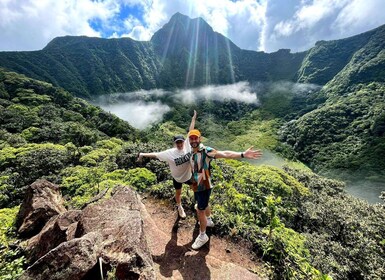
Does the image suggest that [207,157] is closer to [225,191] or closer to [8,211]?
[225,191]

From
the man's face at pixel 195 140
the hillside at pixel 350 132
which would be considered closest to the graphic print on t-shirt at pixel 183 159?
the man's face at pixel 195 140

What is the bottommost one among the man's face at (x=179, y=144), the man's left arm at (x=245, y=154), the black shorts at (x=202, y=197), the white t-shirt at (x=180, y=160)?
the black shorts at (x=202, y=197)

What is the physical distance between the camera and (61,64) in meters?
188

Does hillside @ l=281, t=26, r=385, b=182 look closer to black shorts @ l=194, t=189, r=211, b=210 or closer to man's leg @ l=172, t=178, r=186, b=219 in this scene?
man's leg @ l=172, t=178, r=186, b=219

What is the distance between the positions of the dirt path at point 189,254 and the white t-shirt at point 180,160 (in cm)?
175

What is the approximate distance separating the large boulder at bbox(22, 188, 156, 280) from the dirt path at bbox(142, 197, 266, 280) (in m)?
0.97

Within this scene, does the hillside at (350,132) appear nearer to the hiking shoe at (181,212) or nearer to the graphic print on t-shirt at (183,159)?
the hiking shoe at (181,212)

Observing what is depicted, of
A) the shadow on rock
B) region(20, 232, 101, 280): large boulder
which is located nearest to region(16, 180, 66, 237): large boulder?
region(20, 232, 101, 280): large boulder

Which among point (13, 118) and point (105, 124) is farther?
point (105, 124)

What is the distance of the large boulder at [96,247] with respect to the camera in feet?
14.1

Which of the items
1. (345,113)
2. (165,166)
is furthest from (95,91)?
(165,166)

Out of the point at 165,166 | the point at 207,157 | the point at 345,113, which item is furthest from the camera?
the point at 345,113

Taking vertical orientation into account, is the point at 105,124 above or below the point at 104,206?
below

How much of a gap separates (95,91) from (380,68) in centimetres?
21792
